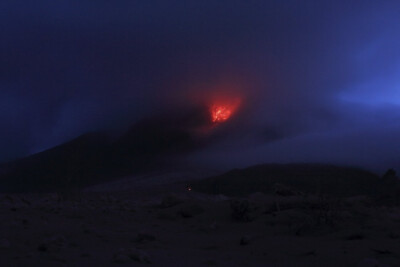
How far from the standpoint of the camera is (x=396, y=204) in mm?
22078

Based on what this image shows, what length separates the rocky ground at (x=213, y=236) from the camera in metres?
11.0

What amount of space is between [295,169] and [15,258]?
64187mm

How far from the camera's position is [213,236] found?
51.3 feet

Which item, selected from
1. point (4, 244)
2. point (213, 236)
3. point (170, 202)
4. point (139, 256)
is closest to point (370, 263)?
point (139, 256)

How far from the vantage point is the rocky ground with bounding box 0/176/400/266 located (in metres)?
11.0

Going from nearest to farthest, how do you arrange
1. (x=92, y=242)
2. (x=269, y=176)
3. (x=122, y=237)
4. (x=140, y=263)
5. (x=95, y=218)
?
1. (x=140, y=263)
2. (x=92, y=242)
3. (x=122, y=237)
4. (x=95, y=218)
5. (x=269, y=176)

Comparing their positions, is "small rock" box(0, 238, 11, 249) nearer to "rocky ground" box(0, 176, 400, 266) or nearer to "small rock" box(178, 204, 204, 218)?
"rocky ground" box(0, 176, 400, 266)

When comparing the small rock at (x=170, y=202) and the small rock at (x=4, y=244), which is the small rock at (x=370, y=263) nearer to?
the small rock at (x=4, y=244)

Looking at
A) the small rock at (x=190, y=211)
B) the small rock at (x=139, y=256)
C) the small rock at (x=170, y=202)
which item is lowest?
the small rock at (x=139, y=256)

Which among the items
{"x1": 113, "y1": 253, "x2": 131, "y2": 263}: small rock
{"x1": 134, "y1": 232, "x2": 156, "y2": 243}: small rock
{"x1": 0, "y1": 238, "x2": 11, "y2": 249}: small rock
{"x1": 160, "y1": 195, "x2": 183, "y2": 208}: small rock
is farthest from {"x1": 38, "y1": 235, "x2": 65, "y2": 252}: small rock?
{"x1": 160, "y1": 195, "x2": 183, "y2": 208}: small rock

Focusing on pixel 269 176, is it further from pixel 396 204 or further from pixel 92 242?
pixel 92 242

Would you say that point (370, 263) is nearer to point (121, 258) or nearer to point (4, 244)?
point (121, 258)

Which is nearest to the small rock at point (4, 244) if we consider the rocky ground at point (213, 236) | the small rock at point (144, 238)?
the rocky ground at point (213, 236)

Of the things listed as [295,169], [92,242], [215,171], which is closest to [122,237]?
[92,242]
